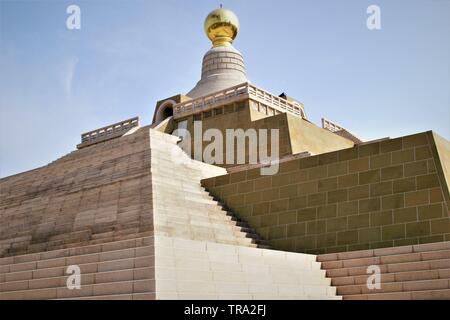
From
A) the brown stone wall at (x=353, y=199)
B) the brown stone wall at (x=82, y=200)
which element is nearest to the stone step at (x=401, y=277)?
the brown stone wall at (x=353, y=199)

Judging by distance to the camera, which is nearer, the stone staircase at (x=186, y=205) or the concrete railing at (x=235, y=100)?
the stone staircase at (x=186, y=205)

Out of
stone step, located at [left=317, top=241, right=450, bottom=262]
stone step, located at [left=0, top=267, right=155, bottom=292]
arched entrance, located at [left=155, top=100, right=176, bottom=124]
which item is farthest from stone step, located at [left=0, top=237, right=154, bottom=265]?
arched entrance, located at [left=155, top=100, right=176, bottom=124]

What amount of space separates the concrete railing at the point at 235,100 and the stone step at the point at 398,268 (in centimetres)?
878

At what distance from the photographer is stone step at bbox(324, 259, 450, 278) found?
10156 mm

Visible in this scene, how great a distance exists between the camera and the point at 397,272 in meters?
10.6

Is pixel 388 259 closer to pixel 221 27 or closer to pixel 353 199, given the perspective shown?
pixel 353 199

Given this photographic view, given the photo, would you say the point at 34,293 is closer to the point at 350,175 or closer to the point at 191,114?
the point at 350,175

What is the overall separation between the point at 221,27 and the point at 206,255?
1844 centimetres

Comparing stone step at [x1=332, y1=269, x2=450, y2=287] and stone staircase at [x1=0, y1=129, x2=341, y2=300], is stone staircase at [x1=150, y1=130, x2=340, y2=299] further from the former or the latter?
stone step at [x1=332, y1=269, x2=450, y2=287]

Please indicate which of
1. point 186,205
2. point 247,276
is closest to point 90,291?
point 247,276

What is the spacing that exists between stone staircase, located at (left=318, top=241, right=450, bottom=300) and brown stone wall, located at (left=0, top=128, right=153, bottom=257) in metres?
3.59

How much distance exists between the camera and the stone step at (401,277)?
394 inches

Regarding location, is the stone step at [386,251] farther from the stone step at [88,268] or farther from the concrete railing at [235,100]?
the concrete railing at [235,100]
